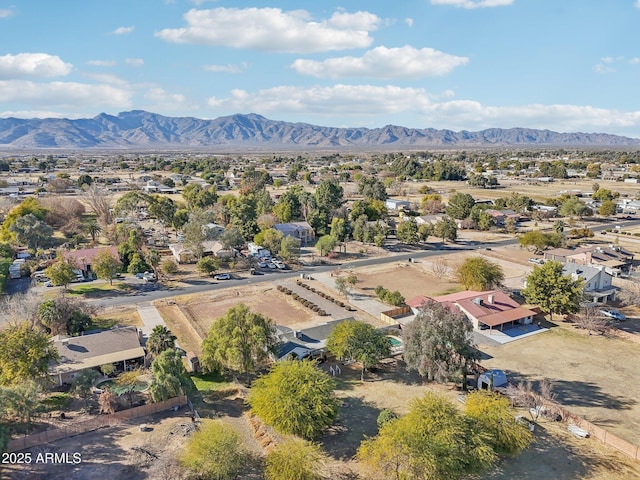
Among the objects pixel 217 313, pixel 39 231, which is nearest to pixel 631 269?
pixel 217 313

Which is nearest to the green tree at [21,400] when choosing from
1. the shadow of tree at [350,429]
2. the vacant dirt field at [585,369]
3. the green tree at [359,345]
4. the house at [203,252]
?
the shadow of tree at [350,429]

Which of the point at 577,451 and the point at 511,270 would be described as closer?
the point at 577,451

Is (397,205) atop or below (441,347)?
atop

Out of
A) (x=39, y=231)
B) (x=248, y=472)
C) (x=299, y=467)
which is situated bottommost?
(x=248, y=472)

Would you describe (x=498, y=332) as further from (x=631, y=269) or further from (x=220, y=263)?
(x=220, y=263)

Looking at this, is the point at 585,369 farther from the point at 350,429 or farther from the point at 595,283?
the point at 350,429

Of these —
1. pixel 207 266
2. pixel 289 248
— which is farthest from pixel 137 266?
pixel 289 248
